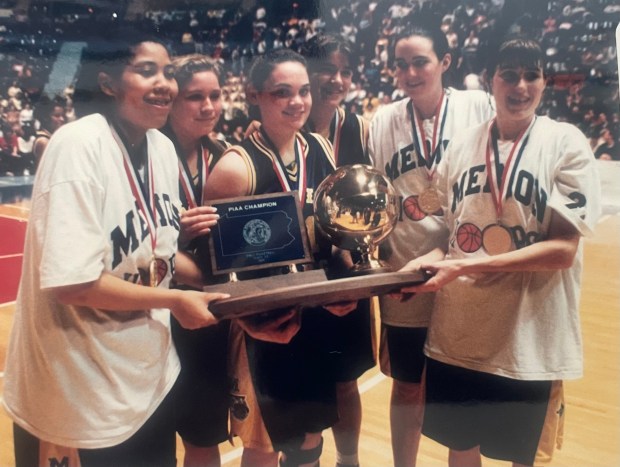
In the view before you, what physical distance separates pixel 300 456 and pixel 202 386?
13.3 inches

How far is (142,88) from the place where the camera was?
51.5 inches

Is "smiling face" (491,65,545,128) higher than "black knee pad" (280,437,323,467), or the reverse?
"smiling face" (491,65,545,128)

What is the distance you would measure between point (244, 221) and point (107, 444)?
60cm

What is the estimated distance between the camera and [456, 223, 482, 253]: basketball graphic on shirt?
4.81 ft

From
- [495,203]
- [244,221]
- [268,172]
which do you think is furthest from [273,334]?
[495,203]

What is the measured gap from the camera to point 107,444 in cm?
134

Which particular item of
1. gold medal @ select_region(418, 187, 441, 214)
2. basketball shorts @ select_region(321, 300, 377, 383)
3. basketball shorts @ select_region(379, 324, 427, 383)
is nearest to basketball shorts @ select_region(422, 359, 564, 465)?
basketball shorts @ select_region(379, 324, 427, 383)

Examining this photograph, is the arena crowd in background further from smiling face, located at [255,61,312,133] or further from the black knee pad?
→ the black knee pad

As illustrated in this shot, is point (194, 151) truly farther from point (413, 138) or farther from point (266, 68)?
point (413, 138)

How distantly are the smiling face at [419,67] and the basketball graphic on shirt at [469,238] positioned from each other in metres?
0.34

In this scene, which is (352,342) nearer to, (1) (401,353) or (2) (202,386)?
(1) (401,353)

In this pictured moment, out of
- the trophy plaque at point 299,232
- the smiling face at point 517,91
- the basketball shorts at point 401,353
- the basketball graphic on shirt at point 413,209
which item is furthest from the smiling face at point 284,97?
the basketball shorts at point 401,353

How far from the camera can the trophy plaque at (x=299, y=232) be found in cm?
135

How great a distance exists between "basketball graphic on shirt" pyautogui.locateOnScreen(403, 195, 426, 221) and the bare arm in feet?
0.41
